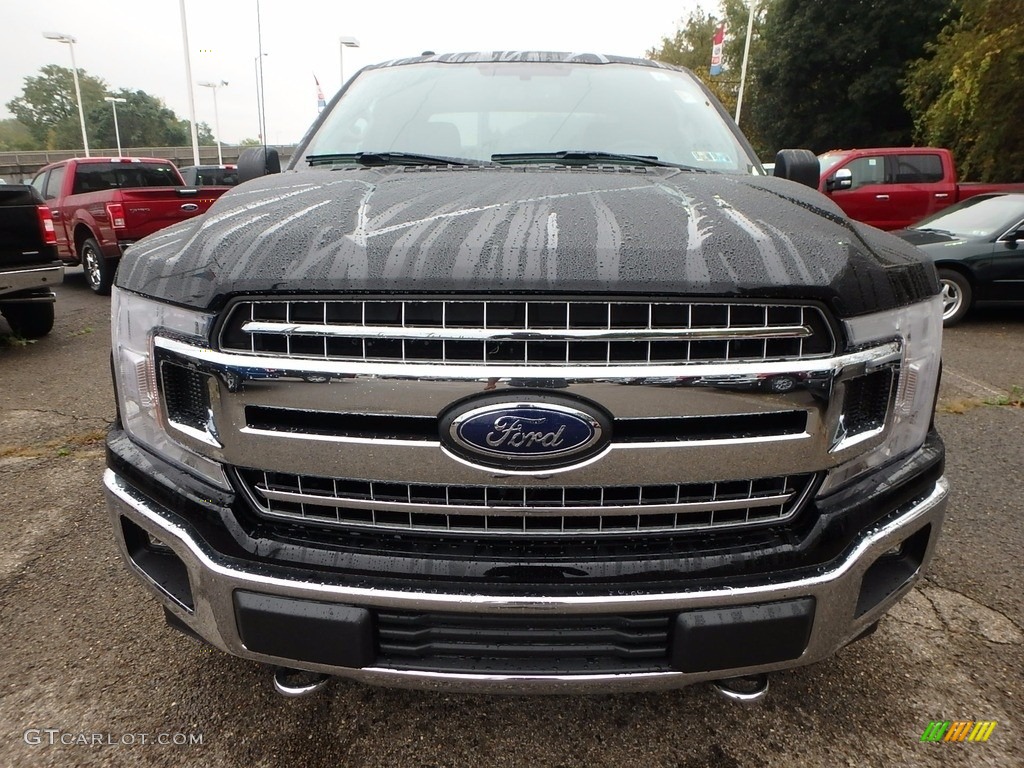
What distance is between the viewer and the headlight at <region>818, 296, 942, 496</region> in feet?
4.61

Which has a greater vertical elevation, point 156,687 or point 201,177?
point 201,177

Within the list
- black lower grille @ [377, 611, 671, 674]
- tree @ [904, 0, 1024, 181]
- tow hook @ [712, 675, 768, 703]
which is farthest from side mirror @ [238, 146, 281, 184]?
tree @ [904, 0, 1024, 181]

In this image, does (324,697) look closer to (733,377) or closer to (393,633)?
(393,633)

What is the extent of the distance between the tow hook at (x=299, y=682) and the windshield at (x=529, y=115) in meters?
1.72

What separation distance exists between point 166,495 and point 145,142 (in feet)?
303

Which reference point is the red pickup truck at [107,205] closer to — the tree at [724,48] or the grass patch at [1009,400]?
the grass patch at [1009,400]

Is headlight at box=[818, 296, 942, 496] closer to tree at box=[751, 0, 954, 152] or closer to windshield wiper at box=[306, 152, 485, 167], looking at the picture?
windshield wiper at box=[306, 152, 485, 167]

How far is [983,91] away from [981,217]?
8.57 m

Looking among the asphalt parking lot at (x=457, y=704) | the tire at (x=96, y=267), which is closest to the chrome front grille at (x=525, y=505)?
the asphalt parking lot at (x=457, y=704)

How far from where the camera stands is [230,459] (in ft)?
4.61

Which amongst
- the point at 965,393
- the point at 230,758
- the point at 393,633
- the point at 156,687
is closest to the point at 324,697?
the point at 230,758

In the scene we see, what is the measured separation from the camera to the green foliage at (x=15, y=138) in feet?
251

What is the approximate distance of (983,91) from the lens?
13469 mm

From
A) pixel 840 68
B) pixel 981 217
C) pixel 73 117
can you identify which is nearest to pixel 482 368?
pixel 981 217
